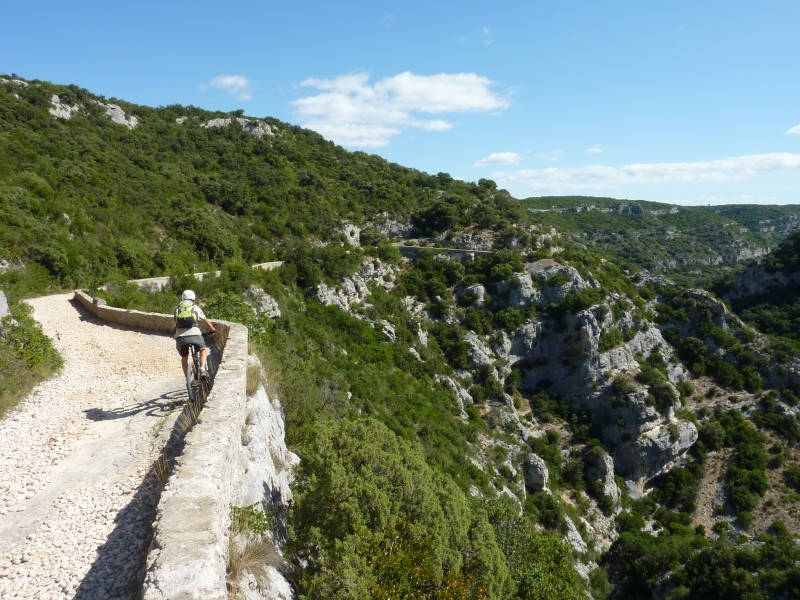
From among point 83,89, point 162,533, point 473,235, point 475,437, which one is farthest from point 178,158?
point 162,533

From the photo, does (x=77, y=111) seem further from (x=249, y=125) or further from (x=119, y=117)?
(x=249, y=125)

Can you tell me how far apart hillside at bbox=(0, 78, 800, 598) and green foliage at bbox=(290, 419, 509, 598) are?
45mm

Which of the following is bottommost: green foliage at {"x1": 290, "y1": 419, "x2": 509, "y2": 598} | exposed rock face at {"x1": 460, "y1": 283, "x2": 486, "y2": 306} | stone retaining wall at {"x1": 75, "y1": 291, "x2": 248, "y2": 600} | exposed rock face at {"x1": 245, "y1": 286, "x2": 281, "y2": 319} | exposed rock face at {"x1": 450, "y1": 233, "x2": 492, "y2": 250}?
exposed rock face at {"x1": 460, "y1": 283, "x2": 486, "y2": 306}

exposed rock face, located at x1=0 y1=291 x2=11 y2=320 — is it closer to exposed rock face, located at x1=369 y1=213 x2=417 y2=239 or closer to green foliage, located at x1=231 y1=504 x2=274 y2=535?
green foliage, located at x1=231 y1=504 x2=274 y2=535

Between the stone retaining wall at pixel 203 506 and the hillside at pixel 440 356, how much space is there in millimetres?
1580

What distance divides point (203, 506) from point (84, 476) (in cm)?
257

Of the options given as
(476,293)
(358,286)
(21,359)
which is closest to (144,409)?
(21,359)

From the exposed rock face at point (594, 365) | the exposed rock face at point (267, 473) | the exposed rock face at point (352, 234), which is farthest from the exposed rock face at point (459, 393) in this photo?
the exposed rock face at point (267, 473)

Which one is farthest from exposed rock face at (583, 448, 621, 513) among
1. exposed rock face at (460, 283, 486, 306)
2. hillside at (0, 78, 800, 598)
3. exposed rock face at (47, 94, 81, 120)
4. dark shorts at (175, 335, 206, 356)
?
exposed rock face at (47, 94, 81, 120)

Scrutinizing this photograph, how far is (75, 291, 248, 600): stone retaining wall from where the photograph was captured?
3.20 metres

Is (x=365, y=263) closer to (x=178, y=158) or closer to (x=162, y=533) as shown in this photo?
(x=178, y=158)

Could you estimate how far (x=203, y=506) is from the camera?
3945 mm

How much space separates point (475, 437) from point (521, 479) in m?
4.09

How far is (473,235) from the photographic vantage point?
153ft
